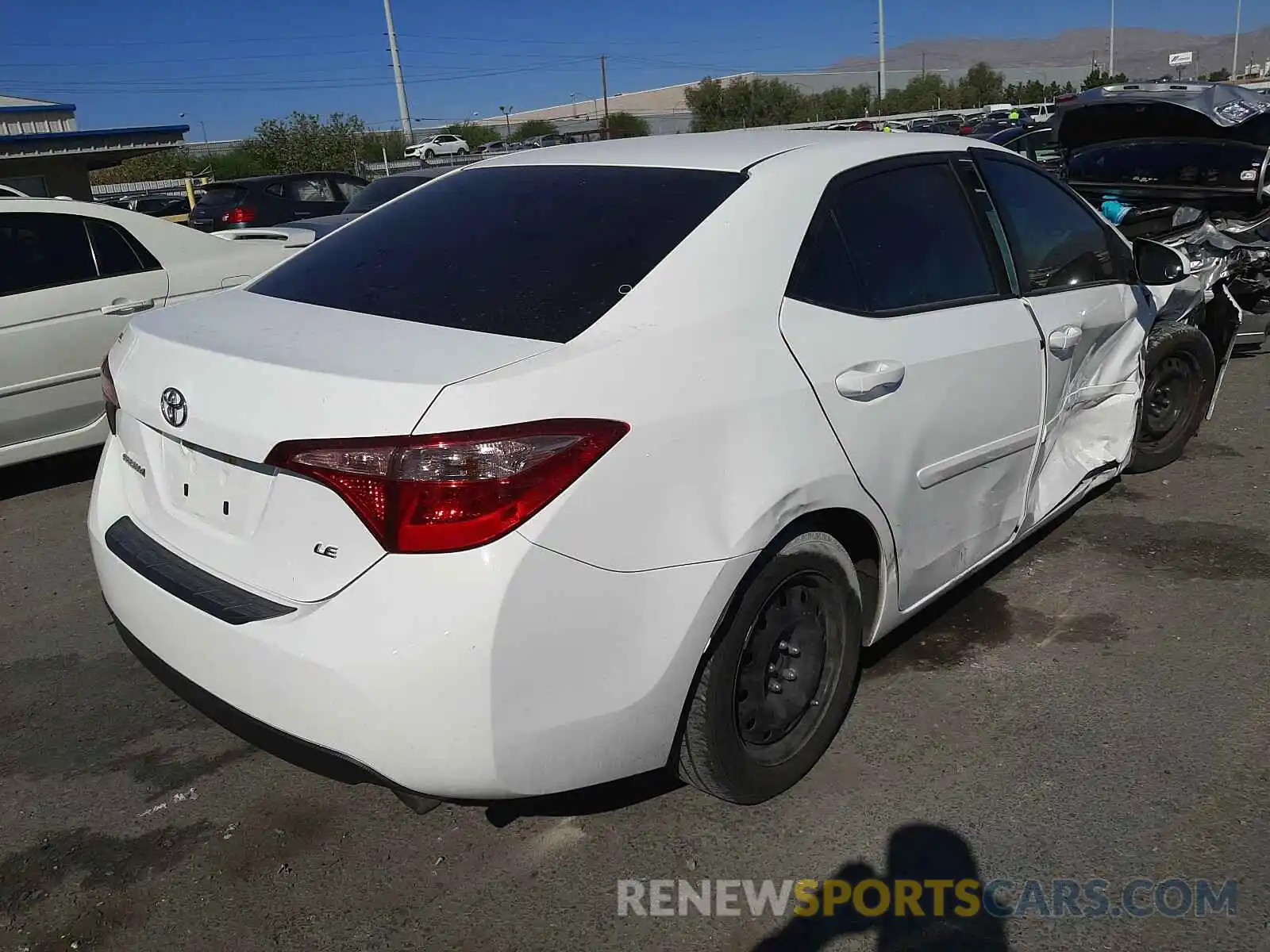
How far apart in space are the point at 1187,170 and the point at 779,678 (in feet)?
21.0

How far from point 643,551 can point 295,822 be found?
1.33 meters

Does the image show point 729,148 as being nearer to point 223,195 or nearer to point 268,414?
point 268,414

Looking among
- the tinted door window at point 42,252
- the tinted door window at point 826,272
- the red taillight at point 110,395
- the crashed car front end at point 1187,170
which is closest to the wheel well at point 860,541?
the tinted door window at point 826,272

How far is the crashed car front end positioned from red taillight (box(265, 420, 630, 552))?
4.91m

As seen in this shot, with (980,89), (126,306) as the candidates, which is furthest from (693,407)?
(980,89)

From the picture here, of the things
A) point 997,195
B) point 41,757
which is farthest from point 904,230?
point 41,757

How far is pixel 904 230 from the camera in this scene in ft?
10.3

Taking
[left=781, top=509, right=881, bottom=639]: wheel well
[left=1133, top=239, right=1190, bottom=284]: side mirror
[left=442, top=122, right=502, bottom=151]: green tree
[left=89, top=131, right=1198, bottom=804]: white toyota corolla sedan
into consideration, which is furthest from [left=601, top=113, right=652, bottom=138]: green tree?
[left=781, top=509, right=881, bottom=639]: wheel well

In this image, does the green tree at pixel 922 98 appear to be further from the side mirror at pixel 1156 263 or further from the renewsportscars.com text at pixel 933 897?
the renewsportscars.com text at pixel 933 897

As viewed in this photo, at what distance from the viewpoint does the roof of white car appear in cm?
298

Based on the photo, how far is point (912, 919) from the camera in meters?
2.40

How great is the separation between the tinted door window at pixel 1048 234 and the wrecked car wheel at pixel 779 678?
4.57ft

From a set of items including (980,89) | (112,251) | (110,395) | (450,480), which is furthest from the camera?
(980,89)

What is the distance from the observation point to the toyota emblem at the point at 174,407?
2414 millimetres
